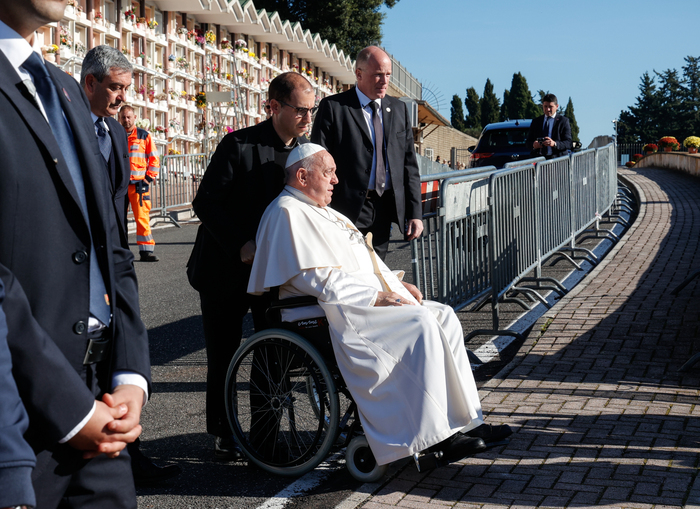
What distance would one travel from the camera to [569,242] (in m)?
11.9

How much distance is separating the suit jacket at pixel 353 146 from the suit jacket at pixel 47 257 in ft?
11.2

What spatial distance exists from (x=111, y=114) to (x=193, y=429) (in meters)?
1.85

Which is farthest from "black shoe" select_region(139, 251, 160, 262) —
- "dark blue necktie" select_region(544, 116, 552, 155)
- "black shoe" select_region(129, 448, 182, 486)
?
"black shoe" select_region(129, 448, 182, 486)

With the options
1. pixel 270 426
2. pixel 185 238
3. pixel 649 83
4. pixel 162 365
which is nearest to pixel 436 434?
pixel 270 426

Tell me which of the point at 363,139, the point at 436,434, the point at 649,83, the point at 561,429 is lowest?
the point at 561,429

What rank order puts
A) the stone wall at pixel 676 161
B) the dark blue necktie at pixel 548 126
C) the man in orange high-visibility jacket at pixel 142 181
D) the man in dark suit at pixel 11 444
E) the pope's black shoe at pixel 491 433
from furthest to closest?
the stone wall at pixel 676 161, the dark blue necktie at pixel 548 126, the man in orange high-visibility jacket at pixel 142 181, the pope's black shoe at pixel 491 433, the man in dark suit at pixel 11 444

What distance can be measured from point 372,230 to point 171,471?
213cm

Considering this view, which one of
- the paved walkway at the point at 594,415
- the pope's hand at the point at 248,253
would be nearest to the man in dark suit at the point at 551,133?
the paved walkway at the point at 594,415

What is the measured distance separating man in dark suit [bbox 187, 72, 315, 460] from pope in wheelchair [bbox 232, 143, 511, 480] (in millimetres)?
146

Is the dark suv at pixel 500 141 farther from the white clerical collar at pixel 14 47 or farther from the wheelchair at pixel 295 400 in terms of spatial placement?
the white clerical collar at pixel 14 47

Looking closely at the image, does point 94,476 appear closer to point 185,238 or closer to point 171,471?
point 171,471

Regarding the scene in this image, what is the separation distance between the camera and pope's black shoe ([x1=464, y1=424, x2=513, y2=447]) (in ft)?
13.2

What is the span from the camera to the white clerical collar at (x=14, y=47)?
1681 millimetres

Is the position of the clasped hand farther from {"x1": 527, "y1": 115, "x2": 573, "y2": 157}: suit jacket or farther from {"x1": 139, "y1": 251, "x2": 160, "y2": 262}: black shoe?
{"x1": 527, "y1": 115, "x2": 573, "y2": 157}: suit jacket
